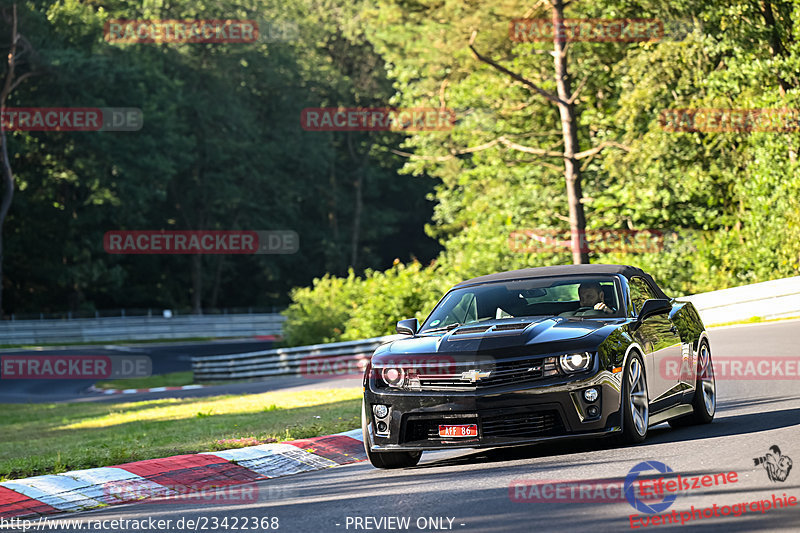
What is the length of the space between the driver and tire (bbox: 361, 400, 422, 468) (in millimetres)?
1980

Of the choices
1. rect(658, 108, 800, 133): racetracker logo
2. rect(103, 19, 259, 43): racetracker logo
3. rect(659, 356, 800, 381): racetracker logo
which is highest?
rect(103, 19, 259, 43): racetracker logo

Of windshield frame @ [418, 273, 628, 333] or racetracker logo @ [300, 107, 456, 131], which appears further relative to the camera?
racetracker logo @ [300, 107, 456, 131]

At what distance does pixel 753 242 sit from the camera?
2933 cm

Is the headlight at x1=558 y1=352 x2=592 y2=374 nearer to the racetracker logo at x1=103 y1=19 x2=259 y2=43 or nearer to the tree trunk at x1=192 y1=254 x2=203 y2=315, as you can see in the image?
the racetracker logo at x1=103 y1=19 x2=259 y2=43

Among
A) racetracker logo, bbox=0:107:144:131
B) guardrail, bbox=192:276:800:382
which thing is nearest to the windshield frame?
guardrail, bbox=192:276:800:382

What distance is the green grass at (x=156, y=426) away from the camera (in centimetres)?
1068

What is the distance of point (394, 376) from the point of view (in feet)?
28.6

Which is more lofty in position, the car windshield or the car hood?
the car windshield

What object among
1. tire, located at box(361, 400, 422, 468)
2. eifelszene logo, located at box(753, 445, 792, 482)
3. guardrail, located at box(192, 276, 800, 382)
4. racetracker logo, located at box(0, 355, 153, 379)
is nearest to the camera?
eifelszene logo, located at box(753, 445, 792, 482)

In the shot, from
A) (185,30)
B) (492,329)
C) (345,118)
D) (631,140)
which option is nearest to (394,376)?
(492,329)

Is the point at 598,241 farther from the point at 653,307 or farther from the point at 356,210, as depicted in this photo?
the point at 356,210

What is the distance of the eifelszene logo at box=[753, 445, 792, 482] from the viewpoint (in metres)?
7.00

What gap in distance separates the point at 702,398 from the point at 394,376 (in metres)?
3.12

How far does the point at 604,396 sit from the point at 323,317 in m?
28.1
